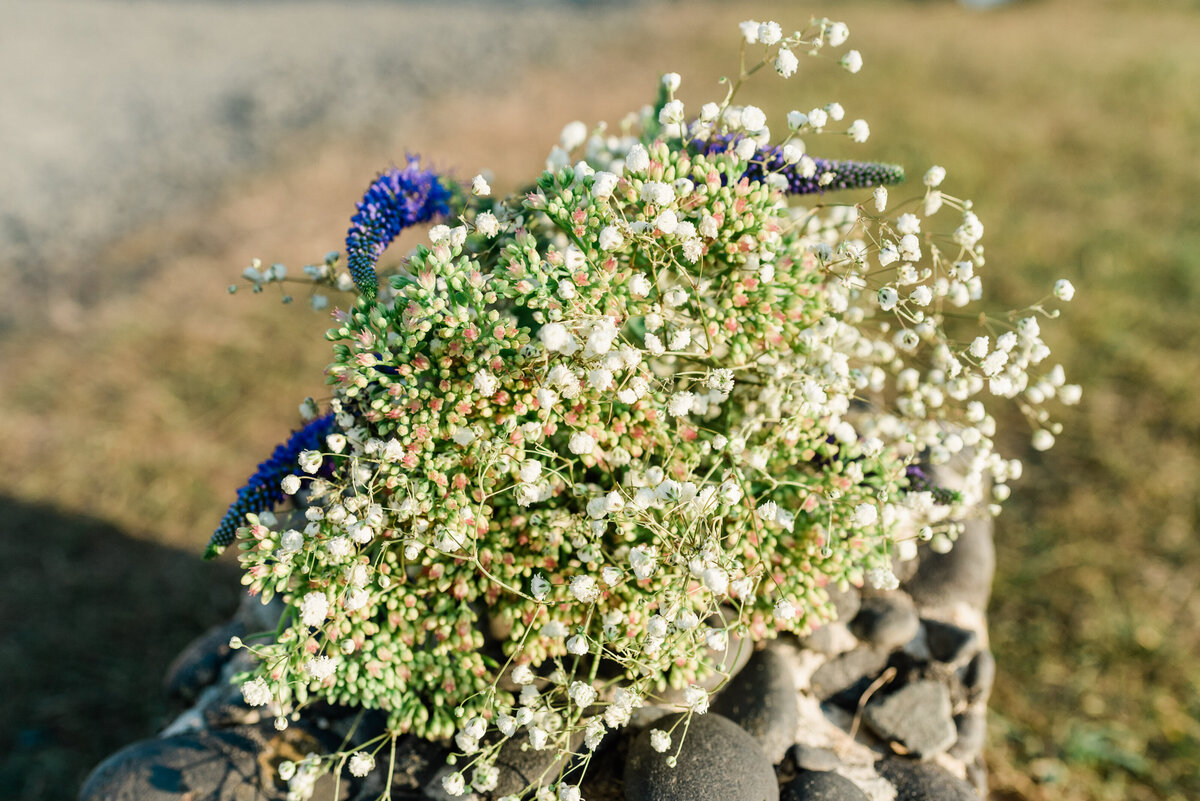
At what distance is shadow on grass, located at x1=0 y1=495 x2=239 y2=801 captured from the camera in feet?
13.1

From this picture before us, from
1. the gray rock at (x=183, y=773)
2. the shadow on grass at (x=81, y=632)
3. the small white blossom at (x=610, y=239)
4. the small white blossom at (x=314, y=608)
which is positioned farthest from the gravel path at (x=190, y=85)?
the small white blossom at (x=610, y=239)

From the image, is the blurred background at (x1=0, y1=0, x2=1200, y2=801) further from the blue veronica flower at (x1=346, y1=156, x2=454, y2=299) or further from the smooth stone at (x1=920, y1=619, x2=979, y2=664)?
the blue veronica flower at (x1=346, y1=156, x2=454, y2=299)

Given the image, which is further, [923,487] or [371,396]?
Result: [923,487]

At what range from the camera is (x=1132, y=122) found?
907 cm

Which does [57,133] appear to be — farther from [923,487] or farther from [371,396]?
[923,487]

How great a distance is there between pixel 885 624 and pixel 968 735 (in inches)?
17.5

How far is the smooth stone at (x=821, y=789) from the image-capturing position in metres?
2.29

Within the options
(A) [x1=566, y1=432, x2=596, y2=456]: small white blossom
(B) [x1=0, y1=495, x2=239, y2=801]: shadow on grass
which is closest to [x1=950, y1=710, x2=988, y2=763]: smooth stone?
(A) [x1=566, y1=432, x2=596, y2=456]: small white blossom

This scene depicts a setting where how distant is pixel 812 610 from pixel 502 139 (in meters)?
7.83

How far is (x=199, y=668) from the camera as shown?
9.71ft

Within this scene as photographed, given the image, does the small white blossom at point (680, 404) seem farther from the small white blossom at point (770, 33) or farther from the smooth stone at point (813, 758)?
the smooth stone at point (813, 758)

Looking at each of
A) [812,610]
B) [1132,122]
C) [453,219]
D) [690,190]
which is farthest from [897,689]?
[1132,122]

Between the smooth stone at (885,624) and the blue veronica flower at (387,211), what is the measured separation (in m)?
A: 2.01

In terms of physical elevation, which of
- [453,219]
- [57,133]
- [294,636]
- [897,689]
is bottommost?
[897,689]
